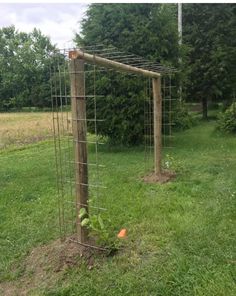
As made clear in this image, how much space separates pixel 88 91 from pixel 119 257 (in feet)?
19.1

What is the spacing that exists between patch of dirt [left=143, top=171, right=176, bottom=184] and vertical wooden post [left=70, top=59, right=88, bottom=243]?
7.50ft

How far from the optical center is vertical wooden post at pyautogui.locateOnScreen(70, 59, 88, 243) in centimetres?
301

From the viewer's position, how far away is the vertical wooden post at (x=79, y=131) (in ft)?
9.86

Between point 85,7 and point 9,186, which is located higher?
point 85,7

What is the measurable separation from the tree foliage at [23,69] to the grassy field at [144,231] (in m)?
24.6

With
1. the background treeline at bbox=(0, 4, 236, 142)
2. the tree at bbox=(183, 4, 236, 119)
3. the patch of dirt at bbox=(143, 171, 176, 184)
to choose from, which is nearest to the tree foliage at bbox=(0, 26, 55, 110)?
the background treeline at bbox=(0, 4, 236, 142)

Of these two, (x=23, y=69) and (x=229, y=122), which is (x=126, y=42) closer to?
(x=229, y=122)

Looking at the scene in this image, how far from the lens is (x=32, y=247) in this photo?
340 cm

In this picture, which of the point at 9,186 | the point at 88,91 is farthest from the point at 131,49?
the point at 9,186

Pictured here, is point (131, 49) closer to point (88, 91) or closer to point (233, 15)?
point (88, 91)

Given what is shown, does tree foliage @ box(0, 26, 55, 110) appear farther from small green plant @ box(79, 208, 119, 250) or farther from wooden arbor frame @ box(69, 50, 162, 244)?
small green plant @ box(79, 208, 119, 250)

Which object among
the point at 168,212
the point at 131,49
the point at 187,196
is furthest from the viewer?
the point at 131,49

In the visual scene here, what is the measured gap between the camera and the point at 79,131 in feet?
10.1

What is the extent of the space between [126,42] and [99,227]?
6.02m
